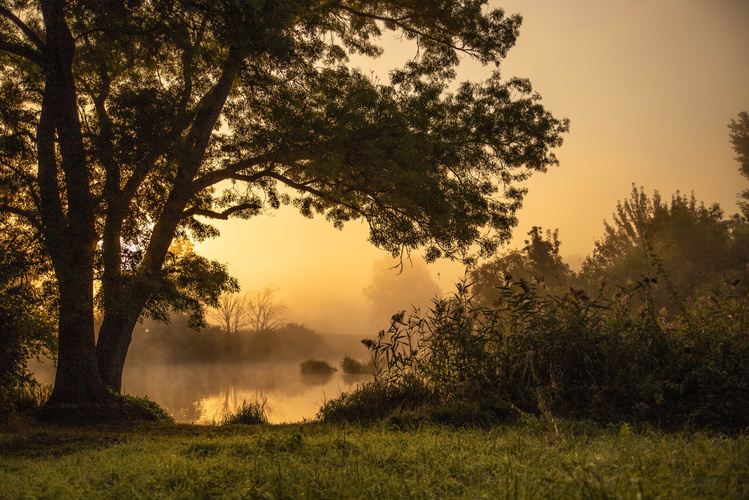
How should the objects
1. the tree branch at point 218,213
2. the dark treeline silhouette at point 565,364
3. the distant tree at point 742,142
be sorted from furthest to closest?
the distant tree at point 742,142, the tree branch at point 218,213, the dark treeline silhouette at point 565,364

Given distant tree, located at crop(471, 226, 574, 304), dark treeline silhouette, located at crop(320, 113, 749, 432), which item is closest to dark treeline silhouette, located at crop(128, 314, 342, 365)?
distant tree, located at crop(471, 226, 574, 304)

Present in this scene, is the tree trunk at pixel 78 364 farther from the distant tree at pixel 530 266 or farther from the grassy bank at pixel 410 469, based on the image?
the distant tree at pixel 530 266

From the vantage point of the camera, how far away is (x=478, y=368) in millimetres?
5809

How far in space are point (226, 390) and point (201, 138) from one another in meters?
9.33

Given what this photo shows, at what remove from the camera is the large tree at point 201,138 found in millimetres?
7031

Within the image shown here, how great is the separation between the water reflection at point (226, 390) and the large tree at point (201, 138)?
320cm

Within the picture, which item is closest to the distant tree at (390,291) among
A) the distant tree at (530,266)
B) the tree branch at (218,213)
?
the distant tree at (530,266)

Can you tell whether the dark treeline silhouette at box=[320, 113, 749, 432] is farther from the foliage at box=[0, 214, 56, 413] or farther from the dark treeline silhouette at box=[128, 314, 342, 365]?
the dark treeline silhouette at box=[128, 314, 342, 365]

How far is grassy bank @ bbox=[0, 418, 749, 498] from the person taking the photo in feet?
7.72

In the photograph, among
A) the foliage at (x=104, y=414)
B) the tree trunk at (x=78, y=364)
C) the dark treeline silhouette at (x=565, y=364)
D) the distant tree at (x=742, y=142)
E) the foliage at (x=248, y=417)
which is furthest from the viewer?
Answer: the distant tree at (x=742, y=142)

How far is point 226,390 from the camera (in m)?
14.9

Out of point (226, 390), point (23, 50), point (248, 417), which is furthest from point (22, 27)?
point (226, 390)

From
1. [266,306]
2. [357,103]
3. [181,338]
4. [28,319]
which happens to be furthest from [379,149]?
[266,306]

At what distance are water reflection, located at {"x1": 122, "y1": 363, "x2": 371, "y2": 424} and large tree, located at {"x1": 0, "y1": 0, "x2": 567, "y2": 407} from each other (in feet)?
10.5
